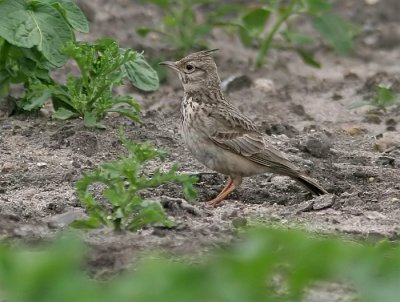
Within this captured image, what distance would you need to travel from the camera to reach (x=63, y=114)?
1041 centimetres

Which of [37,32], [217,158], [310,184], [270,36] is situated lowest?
[310,184]

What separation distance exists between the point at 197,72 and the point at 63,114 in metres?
1.20

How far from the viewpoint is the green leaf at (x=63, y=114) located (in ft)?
34.0

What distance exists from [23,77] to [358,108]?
3.99 m

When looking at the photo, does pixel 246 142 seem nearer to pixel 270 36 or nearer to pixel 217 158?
pixel 217 158

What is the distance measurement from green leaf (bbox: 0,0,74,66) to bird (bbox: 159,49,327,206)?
3.78 feet

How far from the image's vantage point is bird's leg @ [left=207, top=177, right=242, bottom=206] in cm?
932

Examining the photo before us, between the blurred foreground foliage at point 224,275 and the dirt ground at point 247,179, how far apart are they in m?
1.35

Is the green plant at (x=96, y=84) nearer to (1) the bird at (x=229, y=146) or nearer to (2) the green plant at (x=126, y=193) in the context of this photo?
(1) the bird at (x=229, y=146)

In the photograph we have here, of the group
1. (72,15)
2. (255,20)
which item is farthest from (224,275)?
(255,20)

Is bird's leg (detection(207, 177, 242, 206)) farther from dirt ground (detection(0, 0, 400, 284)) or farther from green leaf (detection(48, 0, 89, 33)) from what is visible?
green leaf (detection(48, 0, 89, 33))

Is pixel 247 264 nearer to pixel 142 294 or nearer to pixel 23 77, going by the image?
pixel 142 294

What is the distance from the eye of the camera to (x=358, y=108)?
12812 millimetres

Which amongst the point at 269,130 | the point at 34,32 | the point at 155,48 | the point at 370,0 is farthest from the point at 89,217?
the point at 370,0
